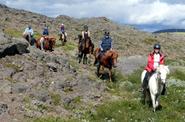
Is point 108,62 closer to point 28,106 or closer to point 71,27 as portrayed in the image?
point 28,106

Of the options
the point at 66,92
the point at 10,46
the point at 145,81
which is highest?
the point at 10,46

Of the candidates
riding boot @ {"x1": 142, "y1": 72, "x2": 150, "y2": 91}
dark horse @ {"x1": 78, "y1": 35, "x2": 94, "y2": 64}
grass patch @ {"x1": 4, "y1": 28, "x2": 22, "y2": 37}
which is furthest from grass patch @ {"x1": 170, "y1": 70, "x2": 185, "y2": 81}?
grass patch @ {"x1": 4, "y1": 28, "x2": 22, "y2": 37}

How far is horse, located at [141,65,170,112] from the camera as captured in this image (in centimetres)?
2242

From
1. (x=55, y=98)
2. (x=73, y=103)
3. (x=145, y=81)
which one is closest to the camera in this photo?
(x=55, y=98)

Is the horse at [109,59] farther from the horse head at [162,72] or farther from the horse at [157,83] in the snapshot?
the horse head at [162,72]

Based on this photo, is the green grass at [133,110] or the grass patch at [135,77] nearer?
the green grass at [133,110]

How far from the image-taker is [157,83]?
22844mm

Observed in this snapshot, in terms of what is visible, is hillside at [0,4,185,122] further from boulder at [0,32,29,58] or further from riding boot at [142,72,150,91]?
riding boot at [142,72,150,91]

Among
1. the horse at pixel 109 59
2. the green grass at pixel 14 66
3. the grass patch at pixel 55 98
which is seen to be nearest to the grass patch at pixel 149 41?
the horse at pixel 109 59

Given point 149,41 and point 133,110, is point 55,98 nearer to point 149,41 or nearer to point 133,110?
point 133,110

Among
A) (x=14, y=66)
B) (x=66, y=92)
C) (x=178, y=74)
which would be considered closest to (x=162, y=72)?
(x=66, y=92)

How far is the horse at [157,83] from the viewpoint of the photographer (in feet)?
73.6

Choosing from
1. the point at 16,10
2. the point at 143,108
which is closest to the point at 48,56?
the point at 143,108

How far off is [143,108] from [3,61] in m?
9.55
